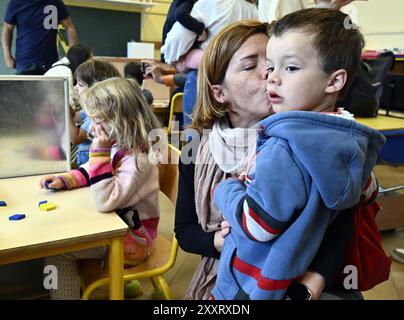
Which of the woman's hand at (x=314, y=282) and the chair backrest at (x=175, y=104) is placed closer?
the woman's hand at (x=314, y=282)

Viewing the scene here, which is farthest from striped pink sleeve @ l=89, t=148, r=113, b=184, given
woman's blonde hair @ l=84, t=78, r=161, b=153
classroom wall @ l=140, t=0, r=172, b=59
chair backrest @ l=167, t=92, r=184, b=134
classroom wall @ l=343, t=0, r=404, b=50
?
classroom wall @ l=140, t=0, r=172, b=59

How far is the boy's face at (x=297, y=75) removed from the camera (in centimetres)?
71

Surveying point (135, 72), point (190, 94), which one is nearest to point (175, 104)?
point (135, 72)

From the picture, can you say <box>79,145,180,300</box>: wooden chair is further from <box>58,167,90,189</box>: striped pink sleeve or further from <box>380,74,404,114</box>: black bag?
<box>380,74,404,114</box>: black bag

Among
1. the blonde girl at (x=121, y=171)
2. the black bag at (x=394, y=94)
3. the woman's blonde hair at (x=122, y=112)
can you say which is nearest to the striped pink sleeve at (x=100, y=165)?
the blonde girl at (x=121, y=171)

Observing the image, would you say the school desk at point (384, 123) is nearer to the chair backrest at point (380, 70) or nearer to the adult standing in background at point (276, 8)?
the chair backrest at point (380, 70)

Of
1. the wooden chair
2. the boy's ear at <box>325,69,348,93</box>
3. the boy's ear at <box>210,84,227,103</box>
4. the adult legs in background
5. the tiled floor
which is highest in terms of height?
the boy's ear at <box>325,69,348,93</box>

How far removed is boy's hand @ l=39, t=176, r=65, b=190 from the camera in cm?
131

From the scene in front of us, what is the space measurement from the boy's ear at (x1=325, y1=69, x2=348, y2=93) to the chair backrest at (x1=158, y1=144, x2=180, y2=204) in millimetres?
756

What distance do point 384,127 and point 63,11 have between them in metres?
2.69

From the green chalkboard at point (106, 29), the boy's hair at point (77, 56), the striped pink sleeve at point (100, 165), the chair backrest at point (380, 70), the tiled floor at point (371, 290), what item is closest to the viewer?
the striped pink sleeve at point (100, 165)

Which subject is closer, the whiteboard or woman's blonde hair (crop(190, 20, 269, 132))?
woman's blonde hair (crop(190, 20, 269, 132))
